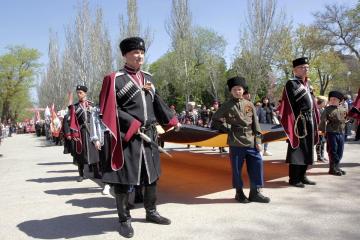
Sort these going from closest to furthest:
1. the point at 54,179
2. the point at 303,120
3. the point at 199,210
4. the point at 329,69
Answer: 1. the point at 199,210
2. the point at 303,120
3. the point at 54,179
4. the point at 329,69

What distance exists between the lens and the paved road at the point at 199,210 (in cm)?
391

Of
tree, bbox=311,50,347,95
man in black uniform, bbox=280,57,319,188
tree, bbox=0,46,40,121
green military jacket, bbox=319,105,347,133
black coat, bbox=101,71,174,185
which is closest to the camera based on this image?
black coat, bbox=101,71,174,185

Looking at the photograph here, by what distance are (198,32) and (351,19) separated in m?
26.5

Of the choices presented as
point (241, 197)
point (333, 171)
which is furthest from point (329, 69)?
point (241, 197)

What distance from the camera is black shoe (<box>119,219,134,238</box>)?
3839 millimetres

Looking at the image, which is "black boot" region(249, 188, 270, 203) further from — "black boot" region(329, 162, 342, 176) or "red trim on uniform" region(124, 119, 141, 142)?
"black boot" region(329, 162, 342, 176)

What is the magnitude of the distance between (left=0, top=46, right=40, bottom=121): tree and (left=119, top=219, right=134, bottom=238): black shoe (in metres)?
56.4

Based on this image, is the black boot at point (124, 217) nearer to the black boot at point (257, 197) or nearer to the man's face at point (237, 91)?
the black boot at point (257, 197)

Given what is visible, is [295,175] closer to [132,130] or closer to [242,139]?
[242,139]

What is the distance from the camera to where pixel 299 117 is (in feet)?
19.0

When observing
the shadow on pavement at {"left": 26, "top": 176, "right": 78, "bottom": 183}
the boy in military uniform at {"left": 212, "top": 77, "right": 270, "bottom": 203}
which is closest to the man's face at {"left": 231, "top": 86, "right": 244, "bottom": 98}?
the boy in military uniform at {"left": 212, "top": 77, "right": 270, "bottom": 203}

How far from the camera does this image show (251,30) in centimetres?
2608

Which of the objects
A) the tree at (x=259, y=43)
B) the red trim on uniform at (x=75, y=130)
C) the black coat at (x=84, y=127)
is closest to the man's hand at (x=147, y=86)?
the black coat at (x=84, y=127)

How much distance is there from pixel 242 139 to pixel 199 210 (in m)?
1.04
